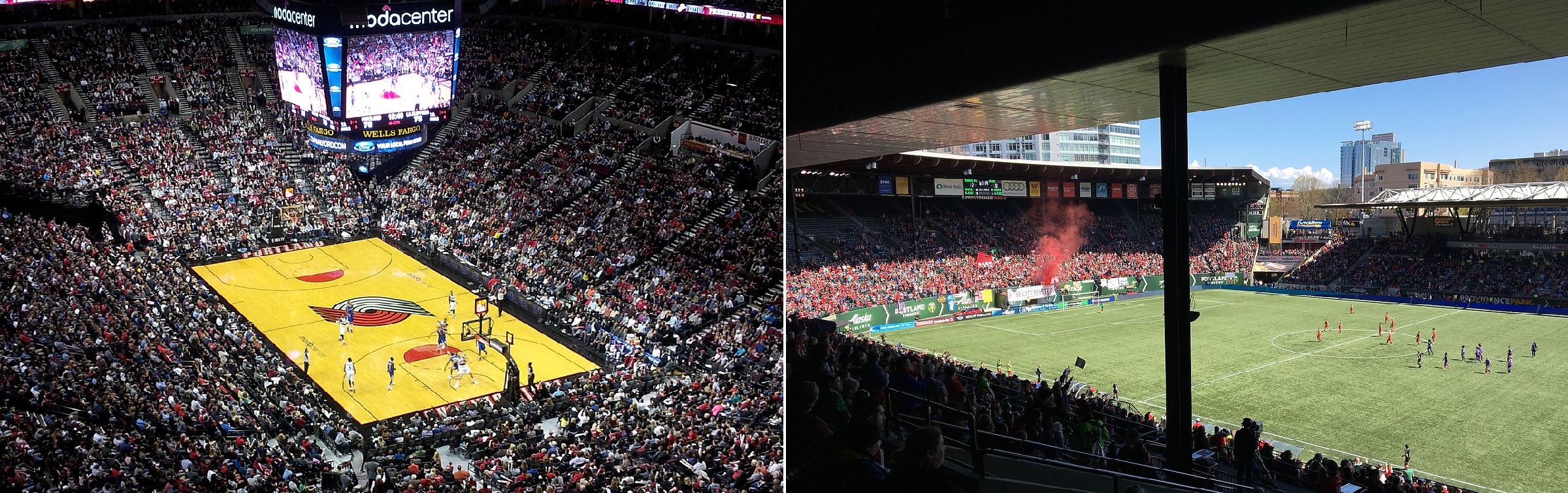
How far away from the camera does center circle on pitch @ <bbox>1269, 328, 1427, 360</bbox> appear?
21.7m

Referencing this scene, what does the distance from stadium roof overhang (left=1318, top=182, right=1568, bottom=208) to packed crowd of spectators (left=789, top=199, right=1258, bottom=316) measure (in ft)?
26.9

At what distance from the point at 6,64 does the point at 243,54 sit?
6.41m

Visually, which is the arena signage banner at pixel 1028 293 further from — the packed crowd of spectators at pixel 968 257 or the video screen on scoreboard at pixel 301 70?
the video screen on scoreboard at pixel 301 70

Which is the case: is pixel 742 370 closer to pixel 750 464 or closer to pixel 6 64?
pixel 750 464

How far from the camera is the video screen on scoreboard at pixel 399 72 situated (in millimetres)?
23031

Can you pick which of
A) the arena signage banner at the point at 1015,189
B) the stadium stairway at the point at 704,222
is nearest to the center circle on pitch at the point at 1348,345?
the arena signage banner at the point at 1015,189

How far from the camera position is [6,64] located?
2741 centimetres

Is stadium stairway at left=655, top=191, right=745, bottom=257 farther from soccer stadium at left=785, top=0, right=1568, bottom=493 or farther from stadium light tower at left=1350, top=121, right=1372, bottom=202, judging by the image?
stadium light tower at left=1350, top=121, right=1372, bottom=202

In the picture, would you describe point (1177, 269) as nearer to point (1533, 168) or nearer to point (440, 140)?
point (1533, 168)

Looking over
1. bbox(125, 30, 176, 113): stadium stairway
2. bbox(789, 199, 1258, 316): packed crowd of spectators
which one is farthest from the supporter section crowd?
bbox(125, 30, 176, 113): stadium stairway

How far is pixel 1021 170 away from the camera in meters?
34.3

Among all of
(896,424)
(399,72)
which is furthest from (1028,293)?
(896,424)

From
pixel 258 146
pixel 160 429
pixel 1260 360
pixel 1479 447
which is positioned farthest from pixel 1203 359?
pixel 258 146

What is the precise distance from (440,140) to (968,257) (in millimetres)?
18387
